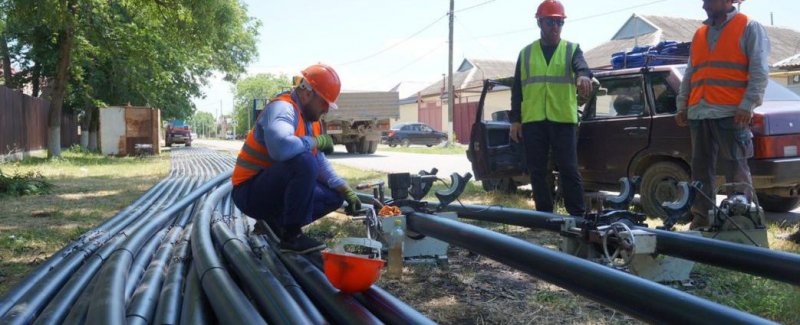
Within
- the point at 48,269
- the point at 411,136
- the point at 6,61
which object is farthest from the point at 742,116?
the point at 411,136

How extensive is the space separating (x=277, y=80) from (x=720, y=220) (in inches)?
3691

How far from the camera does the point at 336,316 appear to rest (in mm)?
2457

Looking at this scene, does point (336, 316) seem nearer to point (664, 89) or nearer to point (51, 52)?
point (664, 89)

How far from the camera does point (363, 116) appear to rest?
20.9 metres

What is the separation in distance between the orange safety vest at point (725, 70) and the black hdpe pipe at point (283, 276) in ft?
10.2

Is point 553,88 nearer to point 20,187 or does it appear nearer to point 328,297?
point 328,297

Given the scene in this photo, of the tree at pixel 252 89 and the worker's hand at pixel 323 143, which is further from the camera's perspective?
the tree at pixel 252 89

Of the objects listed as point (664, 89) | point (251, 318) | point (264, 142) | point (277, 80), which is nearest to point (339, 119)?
point (664, 89)

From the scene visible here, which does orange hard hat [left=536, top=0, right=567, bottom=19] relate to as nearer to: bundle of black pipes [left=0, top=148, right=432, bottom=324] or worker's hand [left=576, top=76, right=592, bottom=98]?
worker's hand [left=576, top=76, right=592, bottom=98]

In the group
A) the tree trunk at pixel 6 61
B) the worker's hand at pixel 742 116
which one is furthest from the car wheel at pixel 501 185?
the tree trunk at pixel 6 61

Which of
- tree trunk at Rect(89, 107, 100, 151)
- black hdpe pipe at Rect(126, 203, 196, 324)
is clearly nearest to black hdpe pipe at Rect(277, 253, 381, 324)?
black hdpe pipe at Rect(126, 203, 196, 324)

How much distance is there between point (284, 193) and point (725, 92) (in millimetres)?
3013

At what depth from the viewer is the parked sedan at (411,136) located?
30.8 meters

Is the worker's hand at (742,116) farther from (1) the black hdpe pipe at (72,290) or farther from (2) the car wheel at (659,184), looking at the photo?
(1) the black hdpe pipe at (72,290)
